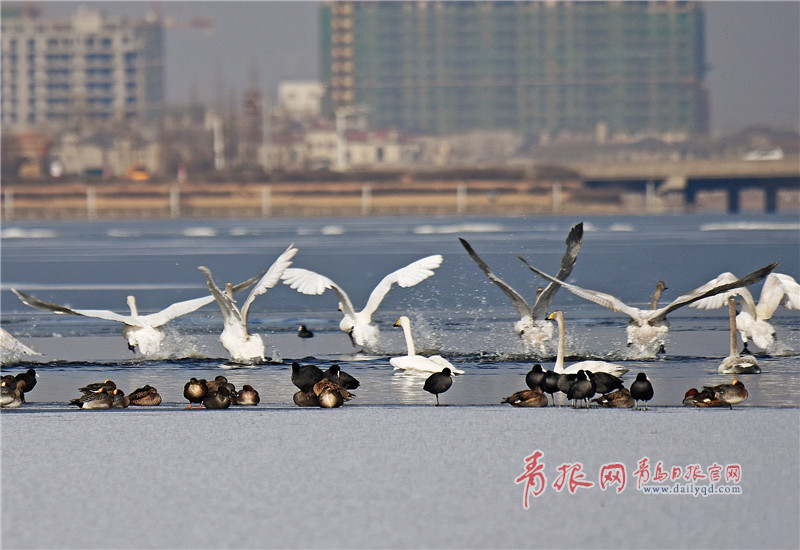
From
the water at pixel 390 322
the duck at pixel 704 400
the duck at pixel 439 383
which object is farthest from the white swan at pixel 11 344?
the duck at pixel 704 400

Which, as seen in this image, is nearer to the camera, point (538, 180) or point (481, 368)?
point (481, 368)

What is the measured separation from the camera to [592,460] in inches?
345

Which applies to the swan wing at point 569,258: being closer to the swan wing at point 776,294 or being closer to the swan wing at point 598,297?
the swan wing at point 598,297

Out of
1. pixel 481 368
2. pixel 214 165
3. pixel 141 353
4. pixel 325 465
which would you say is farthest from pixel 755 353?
pixel 214 165

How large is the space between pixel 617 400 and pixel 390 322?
1201 cm

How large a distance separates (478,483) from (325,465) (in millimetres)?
1187

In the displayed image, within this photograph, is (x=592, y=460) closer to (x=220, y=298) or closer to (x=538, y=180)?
(x=220, y=298)

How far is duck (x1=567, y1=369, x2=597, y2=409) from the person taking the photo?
1136 cm

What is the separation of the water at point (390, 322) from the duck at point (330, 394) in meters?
0.36

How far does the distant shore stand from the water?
8160 cm

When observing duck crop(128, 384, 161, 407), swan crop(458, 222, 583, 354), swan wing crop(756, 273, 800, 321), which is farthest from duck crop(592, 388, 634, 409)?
swan wing crop(756, 273, 800, 321)

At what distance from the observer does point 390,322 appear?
76.1ft

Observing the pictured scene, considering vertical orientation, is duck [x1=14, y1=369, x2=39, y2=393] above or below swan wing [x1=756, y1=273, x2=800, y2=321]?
below

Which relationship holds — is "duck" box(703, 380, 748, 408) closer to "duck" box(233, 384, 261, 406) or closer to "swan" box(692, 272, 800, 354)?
"duck" box(233, 384, 261, 406)
